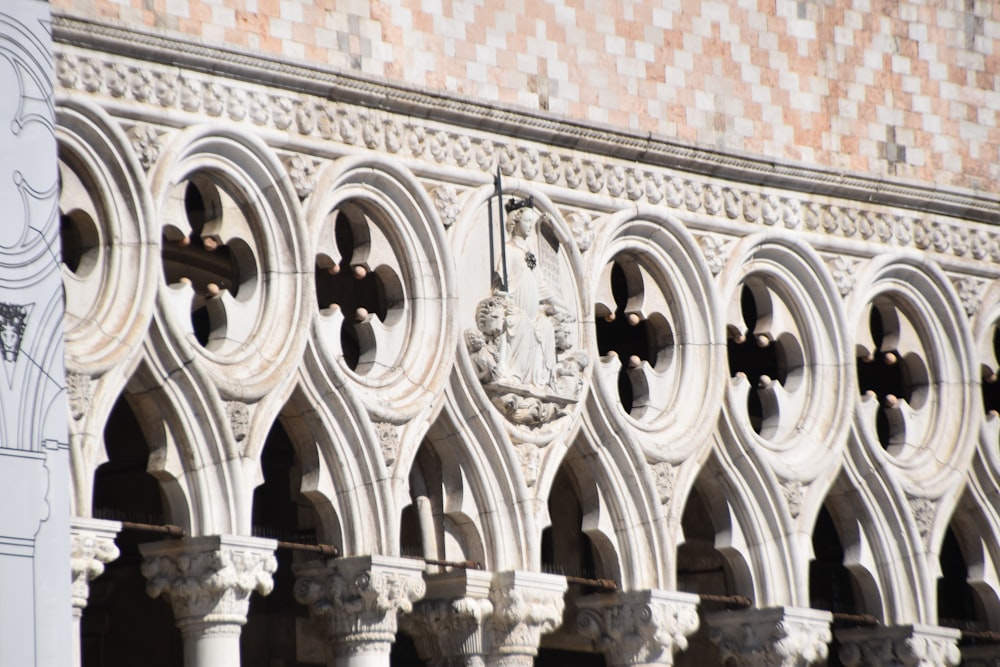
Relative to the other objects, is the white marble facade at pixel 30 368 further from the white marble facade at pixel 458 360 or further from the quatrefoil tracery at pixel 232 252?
the quatrefoil tracery at pixel 232 252

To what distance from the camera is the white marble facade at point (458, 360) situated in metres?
12.9

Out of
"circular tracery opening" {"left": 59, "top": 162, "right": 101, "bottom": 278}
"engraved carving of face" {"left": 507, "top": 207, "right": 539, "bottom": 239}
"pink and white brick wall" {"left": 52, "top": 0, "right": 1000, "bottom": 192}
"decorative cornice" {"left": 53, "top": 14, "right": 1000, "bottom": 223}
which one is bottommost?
"circular tracery opening" {"left": 59, "top": 162, "right": 101, "bottom": 278}

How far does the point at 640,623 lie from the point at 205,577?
2.79 m

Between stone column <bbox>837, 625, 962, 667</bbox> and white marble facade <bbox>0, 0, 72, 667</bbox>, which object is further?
stone column <bbox>837, 625, 962, 667</bbox>

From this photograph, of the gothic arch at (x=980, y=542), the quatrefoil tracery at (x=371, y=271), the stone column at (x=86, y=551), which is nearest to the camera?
the stone column at (x=86, y=551)

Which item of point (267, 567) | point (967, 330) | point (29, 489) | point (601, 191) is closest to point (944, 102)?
point (967, 330)

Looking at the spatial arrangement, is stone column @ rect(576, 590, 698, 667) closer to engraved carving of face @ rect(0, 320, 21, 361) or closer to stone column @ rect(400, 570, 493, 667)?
stone column @ rect(400, 570, 493, 667)

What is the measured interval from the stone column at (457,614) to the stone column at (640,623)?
90 cm

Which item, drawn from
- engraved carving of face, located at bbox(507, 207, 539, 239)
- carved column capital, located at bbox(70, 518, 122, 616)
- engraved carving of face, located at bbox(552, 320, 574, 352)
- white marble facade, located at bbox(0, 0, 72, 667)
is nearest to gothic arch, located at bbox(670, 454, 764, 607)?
engraved carving of face, located at bbox(552, 320, 574, 352)

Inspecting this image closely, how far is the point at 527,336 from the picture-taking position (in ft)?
47.1

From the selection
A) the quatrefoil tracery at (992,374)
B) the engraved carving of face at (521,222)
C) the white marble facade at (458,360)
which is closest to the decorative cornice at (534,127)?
the white marble facade at (458,360)

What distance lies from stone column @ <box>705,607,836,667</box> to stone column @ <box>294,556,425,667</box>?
247 cm

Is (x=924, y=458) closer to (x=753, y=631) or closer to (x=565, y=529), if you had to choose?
(x=753, y=631)

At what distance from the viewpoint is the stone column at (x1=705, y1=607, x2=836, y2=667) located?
1527cm
